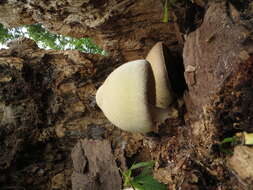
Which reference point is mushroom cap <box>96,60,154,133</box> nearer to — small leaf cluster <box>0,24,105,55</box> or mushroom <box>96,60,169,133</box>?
mushroom <box>96,60,169,133</box>

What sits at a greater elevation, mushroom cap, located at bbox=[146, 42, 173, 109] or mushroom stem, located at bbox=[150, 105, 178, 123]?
mushroom cap, located at bbox=[146, 42, 173, 109]

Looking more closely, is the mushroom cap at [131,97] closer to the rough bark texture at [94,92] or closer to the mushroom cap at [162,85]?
the mushroom cap at [162,85]

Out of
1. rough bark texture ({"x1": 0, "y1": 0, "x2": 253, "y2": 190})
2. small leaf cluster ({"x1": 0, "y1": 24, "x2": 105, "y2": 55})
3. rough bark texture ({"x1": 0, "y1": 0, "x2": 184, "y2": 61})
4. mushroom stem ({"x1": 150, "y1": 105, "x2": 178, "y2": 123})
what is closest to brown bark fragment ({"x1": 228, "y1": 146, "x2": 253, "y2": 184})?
rough bark texture ({"x1": 0, "y1": 0, "x2": 253, "y2": 190})

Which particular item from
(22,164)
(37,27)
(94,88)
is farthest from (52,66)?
(37,27)

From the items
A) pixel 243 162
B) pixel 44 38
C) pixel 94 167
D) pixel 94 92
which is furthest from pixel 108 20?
pixel 44 38

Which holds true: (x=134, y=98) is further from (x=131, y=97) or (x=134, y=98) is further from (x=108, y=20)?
(x=108, y=20)

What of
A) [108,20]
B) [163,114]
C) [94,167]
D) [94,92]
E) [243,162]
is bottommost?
[94,167]

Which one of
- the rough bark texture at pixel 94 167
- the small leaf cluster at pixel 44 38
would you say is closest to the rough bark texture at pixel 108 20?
the rough bark texture at pixel 94 167
